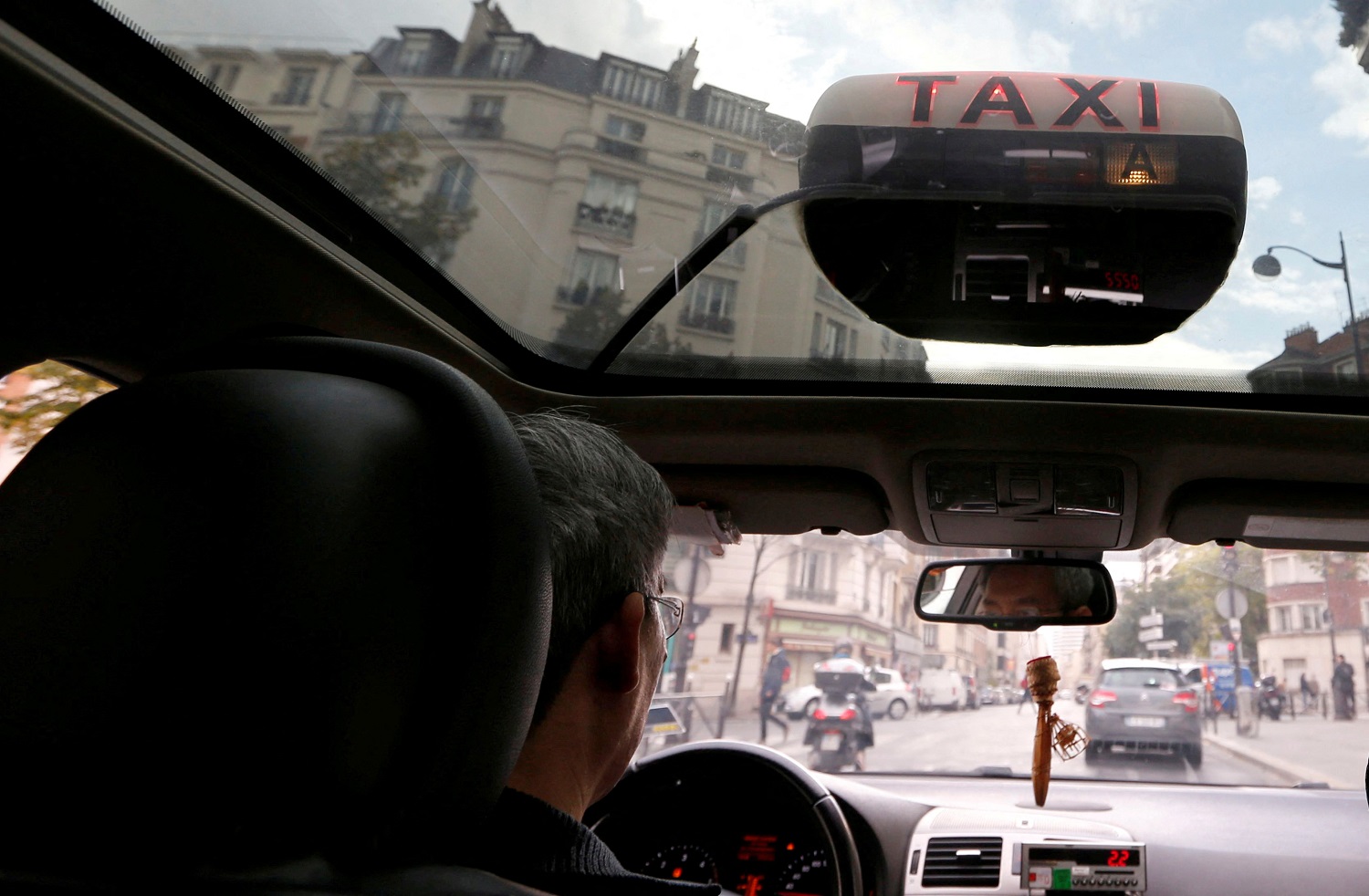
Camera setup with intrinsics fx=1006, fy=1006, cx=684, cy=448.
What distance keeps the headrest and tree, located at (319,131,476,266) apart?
1302mm

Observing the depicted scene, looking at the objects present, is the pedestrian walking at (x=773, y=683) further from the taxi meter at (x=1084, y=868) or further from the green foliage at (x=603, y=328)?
the green foliage at (x=603, y=328)

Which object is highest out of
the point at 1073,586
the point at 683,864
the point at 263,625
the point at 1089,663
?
the point at 1073,586

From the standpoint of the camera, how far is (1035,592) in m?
3.54

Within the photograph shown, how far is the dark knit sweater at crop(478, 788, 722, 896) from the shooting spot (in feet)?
3.66

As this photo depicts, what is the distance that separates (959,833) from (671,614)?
263 cm

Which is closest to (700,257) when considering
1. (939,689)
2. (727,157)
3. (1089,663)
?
(727,157)

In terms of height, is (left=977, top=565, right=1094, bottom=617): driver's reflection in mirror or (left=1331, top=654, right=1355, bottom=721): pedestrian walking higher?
(left=1331, top=654, right=1355, bottom=721): pedestrian walking

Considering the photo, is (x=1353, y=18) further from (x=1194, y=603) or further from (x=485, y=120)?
(x=1194, y=603)

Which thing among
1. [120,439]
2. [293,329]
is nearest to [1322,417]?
[293,329]

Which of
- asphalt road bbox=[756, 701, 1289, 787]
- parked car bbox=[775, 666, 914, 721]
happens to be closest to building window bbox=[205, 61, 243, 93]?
asphalt road bbox=[756, 701, 1289, 787]

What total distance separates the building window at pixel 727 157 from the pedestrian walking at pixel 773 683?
526cm

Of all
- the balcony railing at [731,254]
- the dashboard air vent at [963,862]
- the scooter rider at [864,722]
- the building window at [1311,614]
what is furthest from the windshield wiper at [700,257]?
the building window at [1311,614]

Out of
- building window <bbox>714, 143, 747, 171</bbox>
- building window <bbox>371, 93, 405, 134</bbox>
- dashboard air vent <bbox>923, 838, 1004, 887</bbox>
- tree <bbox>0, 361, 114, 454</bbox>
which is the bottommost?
dashboard air vent <bbox>923, 838, 1004, 887</bbox>

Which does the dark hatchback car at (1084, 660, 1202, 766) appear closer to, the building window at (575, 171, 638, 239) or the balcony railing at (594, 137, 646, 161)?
the building window at (575, 171, 638, 239)
